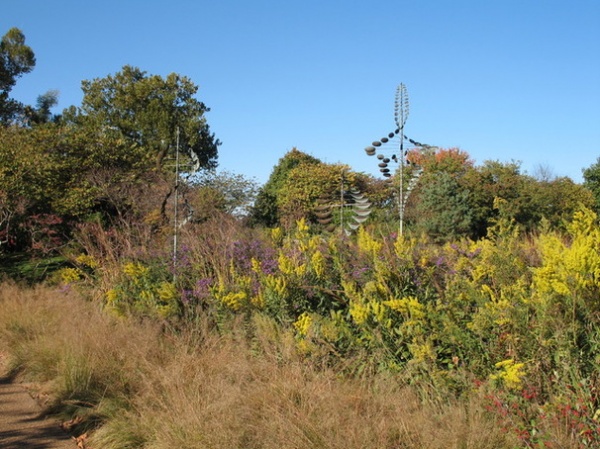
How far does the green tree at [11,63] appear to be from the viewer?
2802 centimetres

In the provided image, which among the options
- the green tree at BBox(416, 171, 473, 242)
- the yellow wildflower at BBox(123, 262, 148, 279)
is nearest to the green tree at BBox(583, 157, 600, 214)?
the green tree at BBox(416, 171, 473, 242)

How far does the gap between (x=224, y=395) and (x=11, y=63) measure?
2916 cm

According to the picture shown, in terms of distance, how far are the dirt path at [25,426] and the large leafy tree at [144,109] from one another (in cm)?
3015

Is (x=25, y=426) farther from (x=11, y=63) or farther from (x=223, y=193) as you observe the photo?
(x=11, y=63)

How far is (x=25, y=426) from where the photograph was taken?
484cm

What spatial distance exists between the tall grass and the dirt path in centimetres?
18

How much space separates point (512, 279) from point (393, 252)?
3.83 ft

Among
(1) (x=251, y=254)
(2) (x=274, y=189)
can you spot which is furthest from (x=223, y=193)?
(1) (x=251, y=254)

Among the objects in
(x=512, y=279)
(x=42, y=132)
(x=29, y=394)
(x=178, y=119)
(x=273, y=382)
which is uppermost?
(x=178, y=119)

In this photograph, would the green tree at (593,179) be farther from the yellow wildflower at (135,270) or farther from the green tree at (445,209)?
the yellow wildflower at (135,270)

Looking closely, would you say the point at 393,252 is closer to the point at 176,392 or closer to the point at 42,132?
the point at 176,392

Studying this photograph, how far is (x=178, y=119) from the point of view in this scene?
3606cm

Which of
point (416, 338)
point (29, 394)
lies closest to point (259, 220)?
point (29, 394)

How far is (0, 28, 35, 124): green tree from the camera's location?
2802 centimetres
